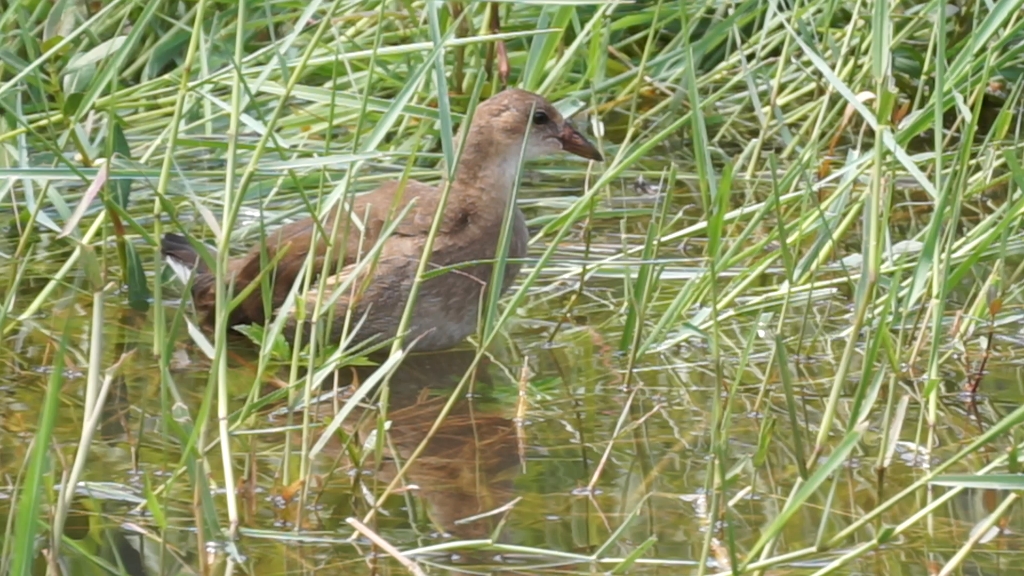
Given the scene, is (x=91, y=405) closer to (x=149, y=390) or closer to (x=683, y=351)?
(x=149, y=390)

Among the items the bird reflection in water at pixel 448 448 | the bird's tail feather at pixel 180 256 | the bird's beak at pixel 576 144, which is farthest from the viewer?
the bird's beak at pixel 576 144

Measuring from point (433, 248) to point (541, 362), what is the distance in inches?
17.2

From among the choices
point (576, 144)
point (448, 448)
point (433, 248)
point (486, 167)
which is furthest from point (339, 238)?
point (448, 448)

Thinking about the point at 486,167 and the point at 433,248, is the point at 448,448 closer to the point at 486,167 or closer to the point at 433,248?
the point at 433,248

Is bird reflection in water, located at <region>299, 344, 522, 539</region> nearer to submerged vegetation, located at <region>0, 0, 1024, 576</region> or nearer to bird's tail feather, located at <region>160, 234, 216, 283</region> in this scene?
submerged vegetation, located at <region>0, 0, 1024, 576</region>

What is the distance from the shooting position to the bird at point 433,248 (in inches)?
171

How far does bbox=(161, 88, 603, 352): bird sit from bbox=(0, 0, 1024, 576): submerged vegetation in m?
0.11

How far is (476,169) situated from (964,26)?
2222 millimetres

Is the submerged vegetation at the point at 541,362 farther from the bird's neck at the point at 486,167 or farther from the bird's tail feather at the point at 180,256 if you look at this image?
the bird's neck at the point at 486,167

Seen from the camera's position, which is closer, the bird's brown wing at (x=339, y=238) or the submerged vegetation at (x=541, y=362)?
the submerged vegetation at (x=541, y=362)

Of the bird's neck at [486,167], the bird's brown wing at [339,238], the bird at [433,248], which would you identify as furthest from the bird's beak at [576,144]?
the bird's brown wing at [339,238]

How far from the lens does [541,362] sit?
4.12 meters

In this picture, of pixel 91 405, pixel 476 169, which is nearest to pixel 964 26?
pixel 476 169

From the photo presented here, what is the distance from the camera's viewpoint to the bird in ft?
14.2
